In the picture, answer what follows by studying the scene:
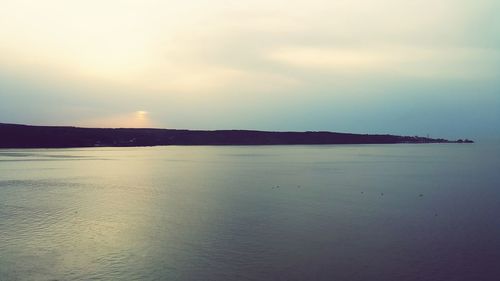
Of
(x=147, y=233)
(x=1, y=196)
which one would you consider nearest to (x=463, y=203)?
(x=147, y=233)

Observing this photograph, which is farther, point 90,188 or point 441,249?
point 90,188

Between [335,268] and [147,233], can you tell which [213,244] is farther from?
[335,268]

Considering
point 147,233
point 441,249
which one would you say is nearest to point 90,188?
point 147,233

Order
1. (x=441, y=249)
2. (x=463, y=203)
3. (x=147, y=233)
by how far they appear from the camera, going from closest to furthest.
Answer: (x=441, y=249) < (x=147, y=233) < (x=463, y=203)

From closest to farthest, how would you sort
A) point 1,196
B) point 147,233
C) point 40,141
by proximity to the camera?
point 147,233 < point 1,196 < point 40,141

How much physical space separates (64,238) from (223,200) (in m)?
10.3

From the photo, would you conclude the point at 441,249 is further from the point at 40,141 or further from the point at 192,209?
the point at 40,141

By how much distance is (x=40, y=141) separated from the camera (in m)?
123

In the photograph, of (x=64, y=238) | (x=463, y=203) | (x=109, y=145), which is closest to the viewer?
(x=64, y=238)

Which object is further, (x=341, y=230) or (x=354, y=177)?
(x=354, y=177)

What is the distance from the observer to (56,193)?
27516mm

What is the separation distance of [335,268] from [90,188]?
2297 cm

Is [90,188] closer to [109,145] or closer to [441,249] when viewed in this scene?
[441,249]

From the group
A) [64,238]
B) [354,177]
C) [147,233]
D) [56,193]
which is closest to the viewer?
[64,238]
